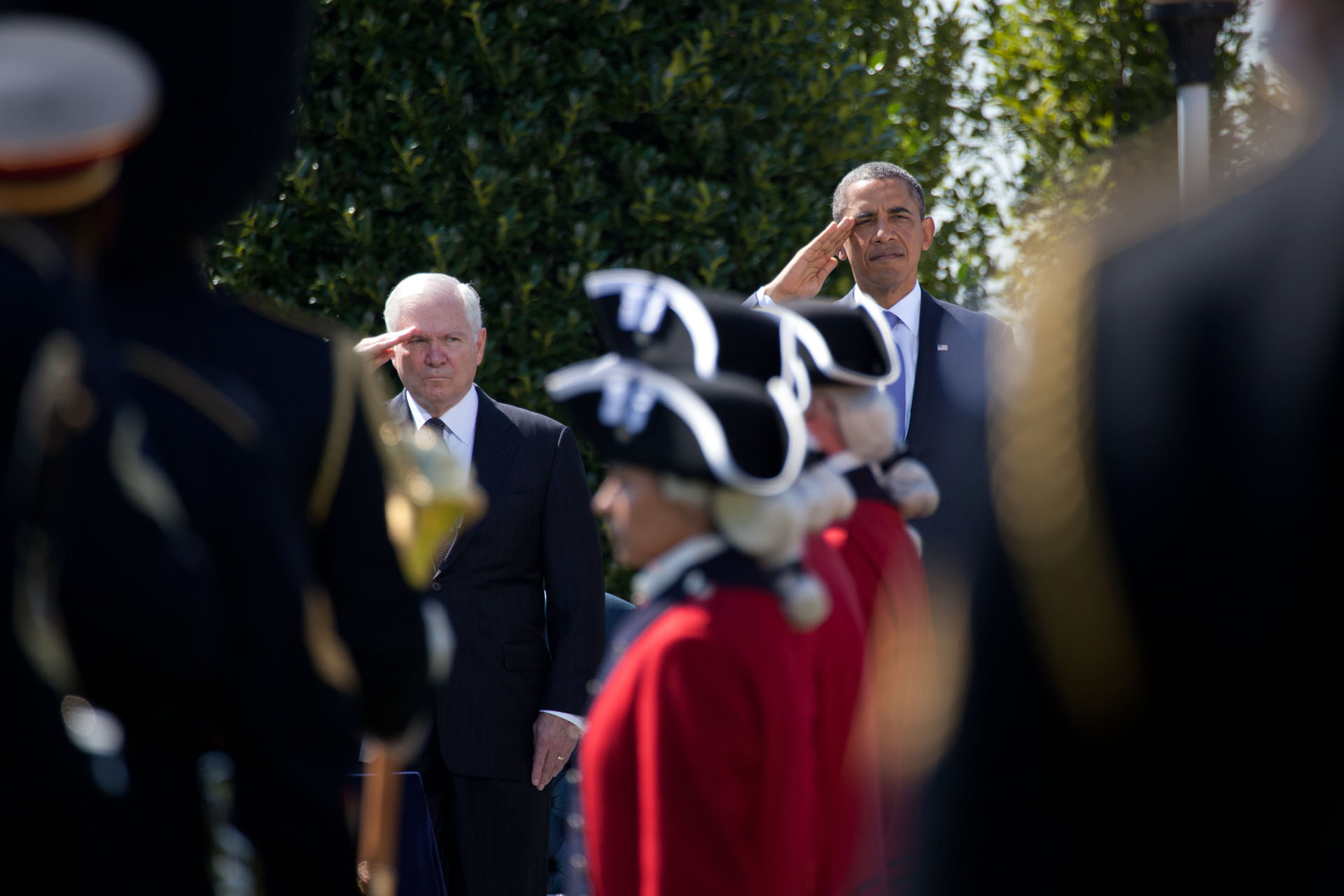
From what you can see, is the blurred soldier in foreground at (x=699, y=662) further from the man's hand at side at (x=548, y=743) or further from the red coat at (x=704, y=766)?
the man's hand at side at (x=548, y=743)

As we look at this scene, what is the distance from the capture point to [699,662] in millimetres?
2482

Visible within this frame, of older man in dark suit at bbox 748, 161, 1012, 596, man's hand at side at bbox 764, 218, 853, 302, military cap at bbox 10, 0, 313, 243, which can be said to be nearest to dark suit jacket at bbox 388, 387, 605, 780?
older man in dark suit at bbox 748, 161, 1012, 596

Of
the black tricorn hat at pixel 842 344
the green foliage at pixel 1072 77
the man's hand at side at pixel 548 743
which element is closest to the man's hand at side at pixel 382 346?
the man's hand at side at pixel 548 743

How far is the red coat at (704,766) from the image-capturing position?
2434mm

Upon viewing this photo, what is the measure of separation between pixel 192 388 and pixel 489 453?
11.5 ft

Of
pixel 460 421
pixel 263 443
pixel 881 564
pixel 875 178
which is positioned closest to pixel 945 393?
pixel 875 178

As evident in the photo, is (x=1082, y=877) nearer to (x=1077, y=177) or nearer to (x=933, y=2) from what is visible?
(x=1077, y=177)

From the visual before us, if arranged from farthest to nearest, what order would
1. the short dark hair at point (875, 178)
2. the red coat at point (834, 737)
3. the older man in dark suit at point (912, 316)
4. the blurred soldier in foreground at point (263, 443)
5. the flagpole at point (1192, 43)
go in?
the flagpole at point (1192, 43)
the short dark hair at point (875, 178)
the older man in dark suit at point (912, 316)
the red coat at point (834, 737)
the blurred soldier in foreground at point (263, 443)

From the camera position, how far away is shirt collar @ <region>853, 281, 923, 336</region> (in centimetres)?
555

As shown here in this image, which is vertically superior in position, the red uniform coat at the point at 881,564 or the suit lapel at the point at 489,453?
the suit lapel at the point at 489,453

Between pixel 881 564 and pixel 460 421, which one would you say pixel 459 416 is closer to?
pixel 460 421

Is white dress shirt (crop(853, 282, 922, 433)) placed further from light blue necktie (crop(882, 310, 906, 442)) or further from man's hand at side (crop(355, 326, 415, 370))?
man's hand at side (crop(355, 326, 415, 370))

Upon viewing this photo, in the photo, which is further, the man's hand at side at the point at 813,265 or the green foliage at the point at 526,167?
the green foliage at the point at 526,167

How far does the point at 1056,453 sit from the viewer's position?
1.00 meters
